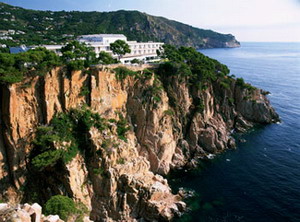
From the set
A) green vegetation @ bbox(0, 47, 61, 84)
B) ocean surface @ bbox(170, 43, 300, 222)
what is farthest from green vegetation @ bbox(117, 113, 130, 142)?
green vegetation @ bbox(0, 47, 61, 84)

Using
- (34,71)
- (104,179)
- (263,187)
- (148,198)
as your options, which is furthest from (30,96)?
(263,187)

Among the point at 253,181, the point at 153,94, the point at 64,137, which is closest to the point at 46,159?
the point at 64,137

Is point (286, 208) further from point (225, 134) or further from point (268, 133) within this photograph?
point (268, 133)

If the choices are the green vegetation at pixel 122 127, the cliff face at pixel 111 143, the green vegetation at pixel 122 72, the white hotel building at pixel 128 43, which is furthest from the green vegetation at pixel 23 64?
the white hotel building at pixel 128 43

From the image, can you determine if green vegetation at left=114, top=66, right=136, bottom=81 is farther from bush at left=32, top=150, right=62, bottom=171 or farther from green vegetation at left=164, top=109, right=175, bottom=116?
bush at left=32, top=150, right=62, bottom=171

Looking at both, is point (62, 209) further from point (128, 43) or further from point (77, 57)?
point (128, 43)
